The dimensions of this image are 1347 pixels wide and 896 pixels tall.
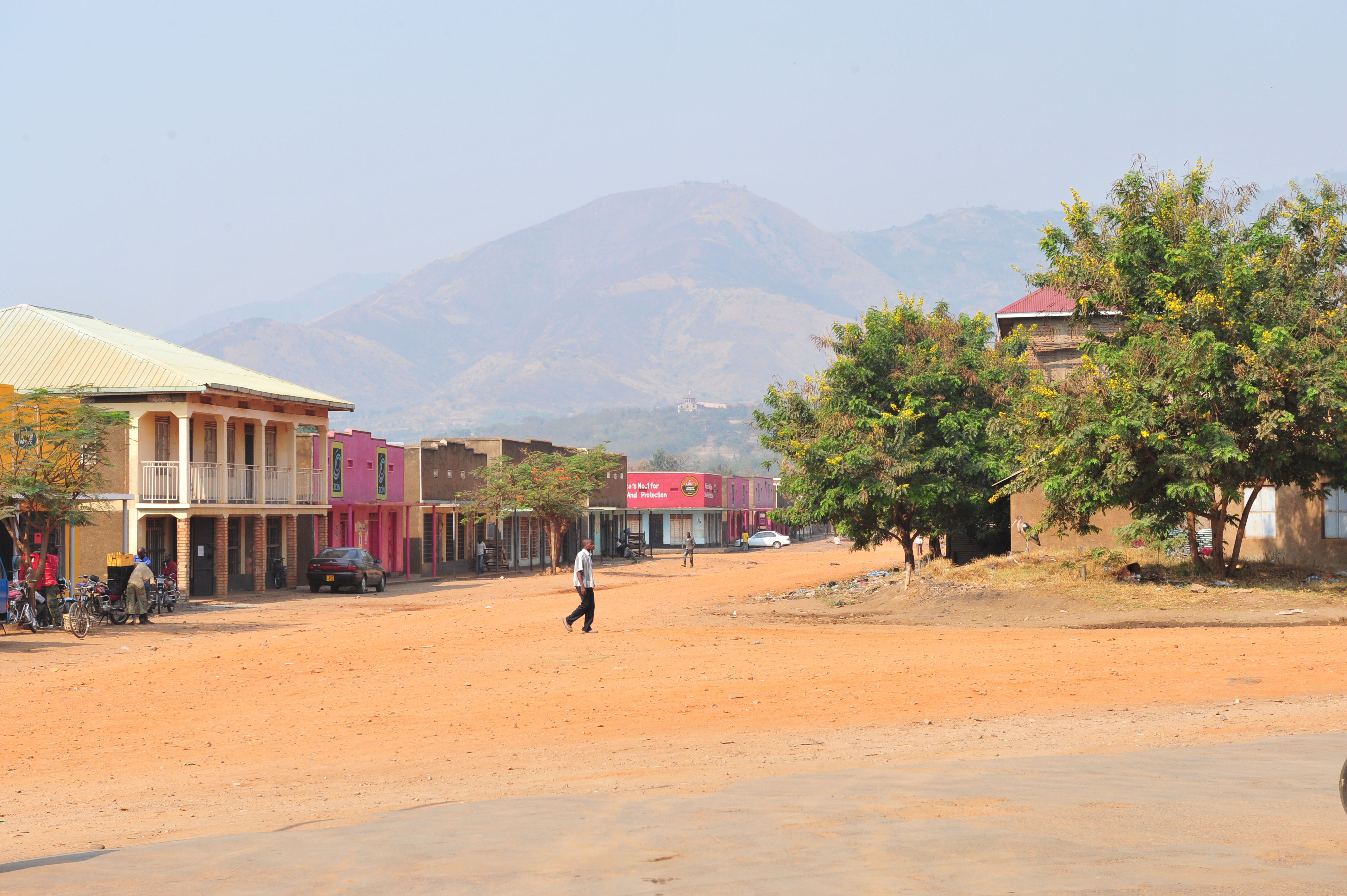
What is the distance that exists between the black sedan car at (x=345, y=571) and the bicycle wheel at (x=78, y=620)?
1702 centimetres

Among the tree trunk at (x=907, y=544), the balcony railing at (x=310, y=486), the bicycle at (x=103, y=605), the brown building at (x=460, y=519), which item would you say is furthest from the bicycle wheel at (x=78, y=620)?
the brown building at (x=460, y=519)

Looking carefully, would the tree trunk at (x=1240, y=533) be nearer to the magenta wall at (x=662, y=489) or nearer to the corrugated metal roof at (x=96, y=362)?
the corrugated metal roof at (x=96, y=362)

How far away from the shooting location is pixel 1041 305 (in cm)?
4759

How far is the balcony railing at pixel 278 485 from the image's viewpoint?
41.9m

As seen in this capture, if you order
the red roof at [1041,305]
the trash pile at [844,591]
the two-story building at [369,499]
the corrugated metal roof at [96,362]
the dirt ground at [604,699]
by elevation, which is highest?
the red roof at [1041,305]

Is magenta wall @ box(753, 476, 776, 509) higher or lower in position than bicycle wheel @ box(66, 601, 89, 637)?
higher

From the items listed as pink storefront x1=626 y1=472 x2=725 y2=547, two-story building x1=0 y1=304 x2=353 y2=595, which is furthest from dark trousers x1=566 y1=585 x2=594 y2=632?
pink storefront x1=626 y1=472 x2=725 y2=547

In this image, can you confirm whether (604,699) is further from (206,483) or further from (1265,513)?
(206,483)

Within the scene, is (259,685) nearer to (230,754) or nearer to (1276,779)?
(230,754)

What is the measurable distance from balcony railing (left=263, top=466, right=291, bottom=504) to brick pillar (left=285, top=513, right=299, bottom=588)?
4.46 ft

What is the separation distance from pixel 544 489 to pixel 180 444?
57.3 ft

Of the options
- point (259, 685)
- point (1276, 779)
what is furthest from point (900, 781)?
point (259, 685)

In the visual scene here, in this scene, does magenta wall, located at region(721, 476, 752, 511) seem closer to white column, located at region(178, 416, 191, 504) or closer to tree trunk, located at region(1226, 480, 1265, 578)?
white column, located at region(178, 416, 191, 504)

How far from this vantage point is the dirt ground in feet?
33.2
